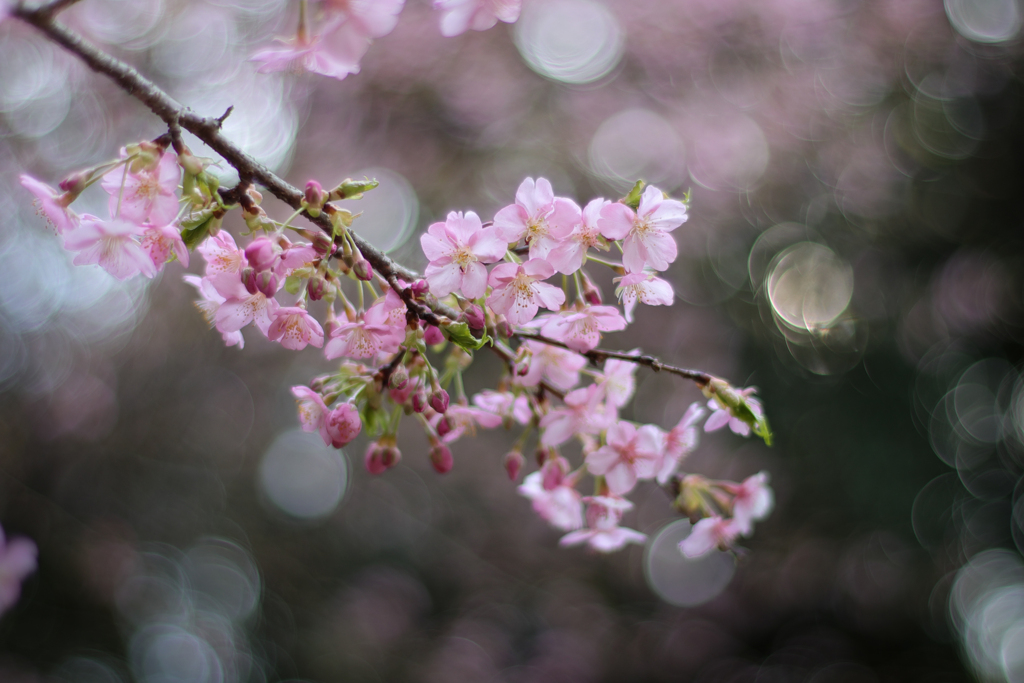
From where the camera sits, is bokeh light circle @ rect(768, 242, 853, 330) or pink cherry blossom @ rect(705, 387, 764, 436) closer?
pink cherry blossom @ rect(705, 387, 764, 436)

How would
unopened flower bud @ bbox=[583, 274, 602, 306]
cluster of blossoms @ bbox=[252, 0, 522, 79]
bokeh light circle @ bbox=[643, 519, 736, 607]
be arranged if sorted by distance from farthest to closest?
bokeh light circle @ bbox=[643, 519, 736, 607], unopened flower bud @ bbox=[583, 274, 602, 306], cluster of blossoms @ bbox=[252, 0, 522, 79]

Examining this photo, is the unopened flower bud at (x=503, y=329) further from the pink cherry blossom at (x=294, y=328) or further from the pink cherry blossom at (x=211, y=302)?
the pink cherry blossom at (x=211, y=302)

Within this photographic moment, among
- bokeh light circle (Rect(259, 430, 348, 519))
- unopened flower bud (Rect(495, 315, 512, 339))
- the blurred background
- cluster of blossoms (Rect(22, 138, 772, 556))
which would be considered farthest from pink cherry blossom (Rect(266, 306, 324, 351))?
bokeh light circle (Rect(259, 430, 348, 519))

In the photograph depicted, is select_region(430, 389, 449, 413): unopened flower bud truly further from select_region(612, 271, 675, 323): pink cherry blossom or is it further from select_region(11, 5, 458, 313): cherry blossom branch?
select_region(612, 271, 675, 323): pink cherry blossom

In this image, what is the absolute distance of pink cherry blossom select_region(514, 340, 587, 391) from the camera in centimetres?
81

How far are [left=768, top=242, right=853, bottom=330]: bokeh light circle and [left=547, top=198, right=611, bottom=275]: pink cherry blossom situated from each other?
9.12 ft

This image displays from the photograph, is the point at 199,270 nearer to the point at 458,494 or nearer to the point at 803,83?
the point at 458,494

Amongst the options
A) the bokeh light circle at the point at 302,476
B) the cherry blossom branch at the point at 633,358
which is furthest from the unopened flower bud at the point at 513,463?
the bokeh light circle at the point at 302,476

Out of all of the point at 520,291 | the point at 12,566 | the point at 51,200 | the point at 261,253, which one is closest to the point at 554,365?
the point at 520,291

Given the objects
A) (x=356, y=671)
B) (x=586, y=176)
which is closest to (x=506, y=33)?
(x=586, y=176)

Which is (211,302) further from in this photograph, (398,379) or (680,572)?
(680,572)

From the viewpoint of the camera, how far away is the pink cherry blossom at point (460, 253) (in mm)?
639

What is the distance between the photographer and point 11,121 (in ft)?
7.45

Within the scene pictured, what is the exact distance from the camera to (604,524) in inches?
37.1
